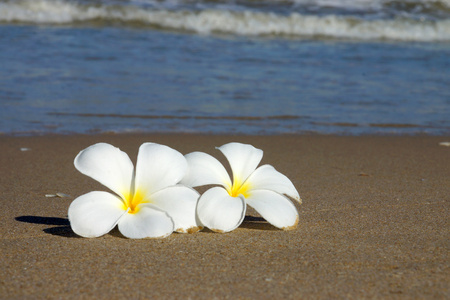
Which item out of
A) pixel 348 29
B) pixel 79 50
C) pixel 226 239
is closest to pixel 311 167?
pixel 226 239

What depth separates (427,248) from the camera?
6.98 feet

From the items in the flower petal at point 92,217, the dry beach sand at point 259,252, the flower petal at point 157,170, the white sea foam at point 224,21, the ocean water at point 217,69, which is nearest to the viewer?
the dry beach sand at point 259,252

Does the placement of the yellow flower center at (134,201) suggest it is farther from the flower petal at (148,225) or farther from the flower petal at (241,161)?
the flower petal at (241,161)

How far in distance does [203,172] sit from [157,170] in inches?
7.2

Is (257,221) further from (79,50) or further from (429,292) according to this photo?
(79,50)

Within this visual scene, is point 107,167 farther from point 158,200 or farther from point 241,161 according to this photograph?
point 241,161

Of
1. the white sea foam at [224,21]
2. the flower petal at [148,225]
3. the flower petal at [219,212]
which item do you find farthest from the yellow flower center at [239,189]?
the white sea foam at [224,21]

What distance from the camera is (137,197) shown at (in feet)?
7.21

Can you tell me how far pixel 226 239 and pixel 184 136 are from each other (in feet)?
10.0

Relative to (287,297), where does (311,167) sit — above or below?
below

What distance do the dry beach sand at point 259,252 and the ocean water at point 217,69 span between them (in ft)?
8.10

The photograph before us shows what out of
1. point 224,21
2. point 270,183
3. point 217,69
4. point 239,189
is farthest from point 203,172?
point 224,21

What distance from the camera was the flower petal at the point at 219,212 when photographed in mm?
2137

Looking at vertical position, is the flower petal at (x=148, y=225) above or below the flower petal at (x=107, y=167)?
below
